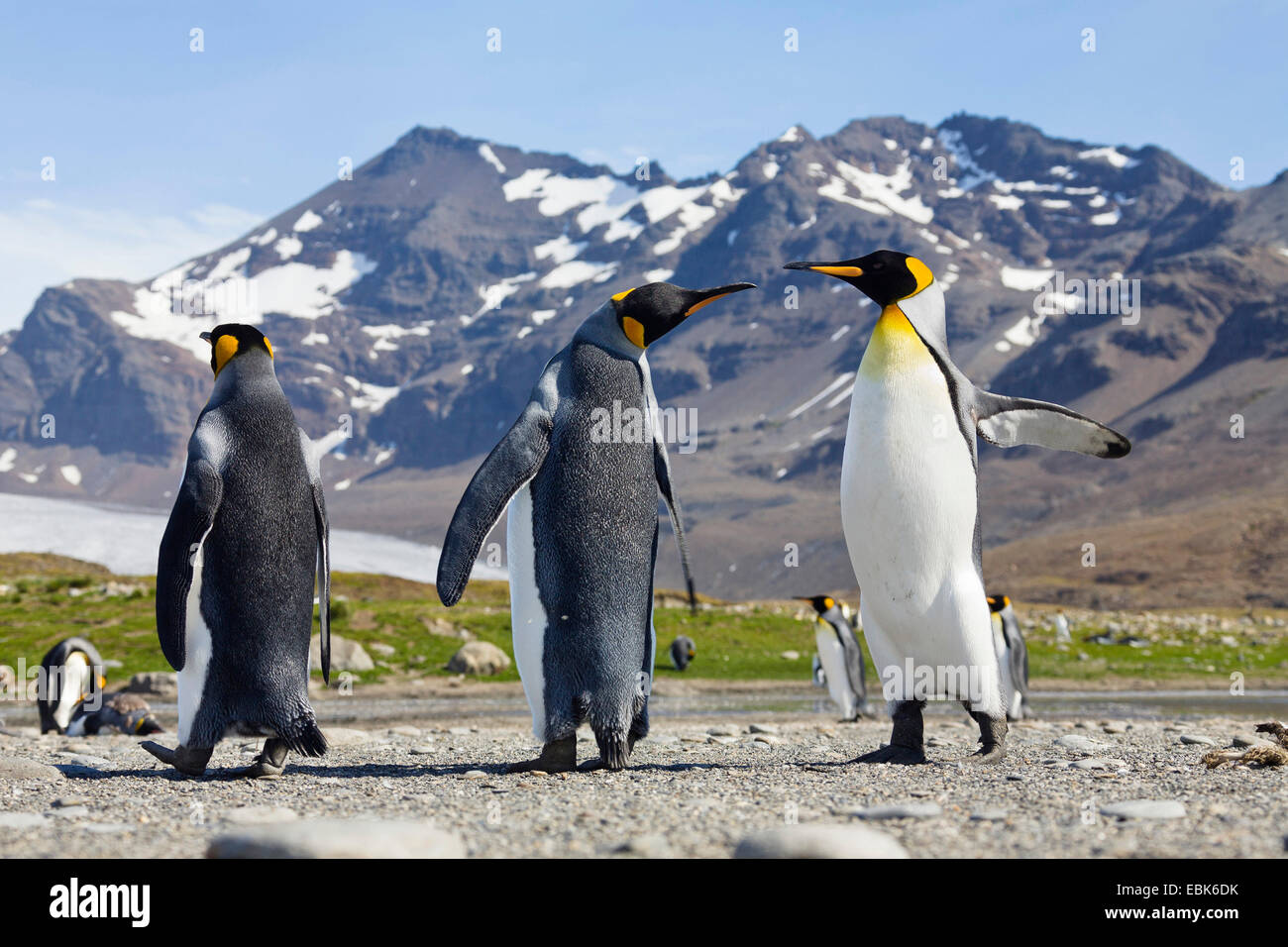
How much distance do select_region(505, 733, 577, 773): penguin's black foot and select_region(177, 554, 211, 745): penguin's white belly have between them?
1.72 meters

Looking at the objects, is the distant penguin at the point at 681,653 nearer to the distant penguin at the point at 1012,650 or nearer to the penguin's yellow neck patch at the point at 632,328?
the distant penguin at the point at 1012,650

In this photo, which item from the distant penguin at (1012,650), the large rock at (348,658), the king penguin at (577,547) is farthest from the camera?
the large rock at (348,658)

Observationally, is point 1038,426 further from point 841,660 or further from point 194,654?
point 841,660

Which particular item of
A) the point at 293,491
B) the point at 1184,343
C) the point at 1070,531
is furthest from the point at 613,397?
the point at 1184,343

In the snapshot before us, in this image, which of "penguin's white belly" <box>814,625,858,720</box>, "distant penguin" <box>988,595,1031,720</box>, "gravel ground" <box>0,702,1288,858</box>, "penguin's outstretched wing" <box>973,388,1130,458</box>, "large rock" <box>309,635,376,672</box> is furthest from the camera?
"large rock" <box>309,635,376,672</box>

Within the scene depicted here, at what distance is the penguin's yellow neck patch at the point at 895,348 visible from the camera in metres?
6.52

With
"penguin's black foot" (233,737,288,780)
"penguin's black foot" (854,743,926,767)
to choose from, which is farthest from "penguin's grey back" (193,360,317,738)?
"penguin's black foot" (854,743,926,767)

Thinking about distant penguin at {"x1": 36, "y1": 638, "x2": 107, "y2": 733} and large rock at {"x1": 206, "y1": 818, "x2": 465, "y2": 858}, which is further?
distant penguin at {"x1": 36, "y1": 638, "x2": 107, "y2": 733}

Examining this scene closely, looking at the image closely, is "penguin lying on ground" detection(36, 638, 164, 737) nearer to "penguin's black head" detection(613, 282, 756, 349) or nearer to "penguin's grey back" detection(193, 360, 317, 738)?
"penguin's grey back" detection(193, 360, 317, 738)

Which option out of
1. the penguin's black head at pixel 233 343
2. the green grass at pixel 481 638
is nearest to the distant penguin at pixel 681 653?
the green grass at pixel 481 638

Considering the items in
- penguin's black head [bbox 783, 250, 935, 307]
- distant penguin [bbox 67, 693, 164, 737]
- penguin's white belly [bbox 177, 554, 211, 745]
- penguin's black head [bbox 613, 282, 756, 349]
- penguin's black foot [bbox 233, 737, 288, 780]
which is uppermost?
penguin's black head [bbox 783, 250, 935, 307]

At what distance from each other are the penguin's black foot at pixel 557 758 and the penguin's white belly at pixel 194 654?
1.72 metres

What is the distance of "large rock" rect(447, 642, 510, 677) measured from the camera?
1895 centimetres

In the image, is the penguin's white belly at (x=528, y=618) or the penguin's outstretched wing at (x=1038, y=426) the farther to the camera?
the penguin's outstretched wing at (x=1038, y=426)
